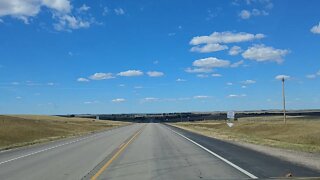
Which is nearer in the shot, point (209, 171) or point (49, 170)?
point (209, 171)

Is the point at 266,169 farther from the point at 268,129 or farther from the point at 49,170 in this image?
the point at 268,129

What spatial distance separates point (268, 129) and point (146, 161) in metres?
44.2

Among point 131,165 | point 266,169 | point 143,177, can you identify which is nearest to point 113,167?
point 131,165

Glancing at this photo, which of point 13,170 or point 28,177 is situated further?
point 13,170

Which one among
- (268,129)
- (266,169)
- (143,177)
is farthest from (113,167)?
(268,129)

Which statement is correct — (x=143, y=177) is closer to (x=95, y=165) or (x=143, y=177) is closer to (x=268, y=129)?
(x=95, y=165)

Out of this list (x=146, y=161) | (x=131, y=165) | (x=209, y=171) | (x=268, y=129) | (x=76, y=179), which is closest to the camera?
(x=76, y=179)

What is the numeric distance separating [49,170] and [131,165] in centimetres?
294

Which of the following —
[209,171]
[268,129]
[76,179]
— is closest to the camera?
[76,179]

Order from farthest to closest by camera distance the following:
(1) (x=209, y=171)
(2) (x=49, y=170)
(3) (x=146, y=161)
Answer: (3) (x=146, y=161), (2) (x=49, y=170), (1) (x=209, y=171)

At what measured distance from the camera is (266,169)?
1590cm

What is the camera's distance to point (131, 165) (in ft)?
59.5

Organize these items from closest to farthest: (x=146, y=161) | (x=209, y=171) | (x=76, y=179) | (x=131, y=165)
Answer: (x=76, y=179) < (x=209, y=171) < (x=131, y=165) < (x=146, y=161)

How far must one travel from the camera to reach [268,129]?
61.8 meters
